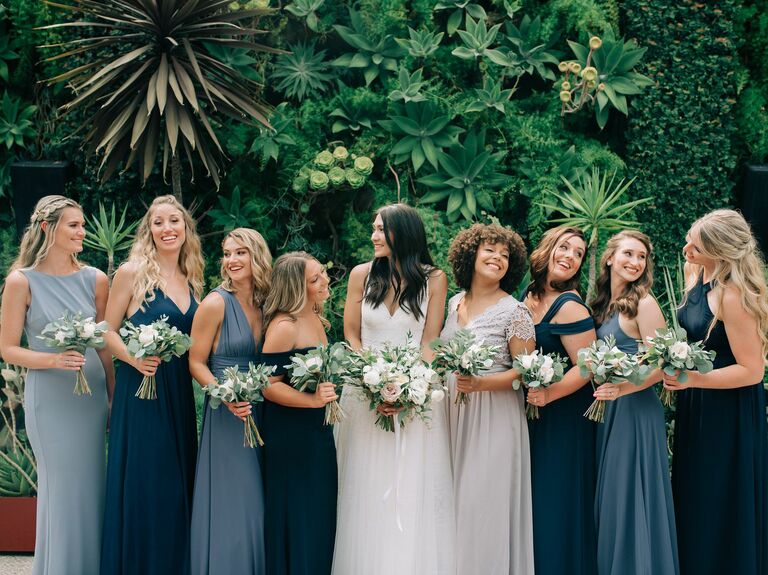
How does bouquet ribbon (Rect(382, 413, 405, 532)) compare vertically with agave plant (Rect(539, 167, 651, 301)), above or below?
below

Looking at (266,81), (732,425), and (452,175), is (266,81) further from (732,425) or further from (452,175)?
(732,425)

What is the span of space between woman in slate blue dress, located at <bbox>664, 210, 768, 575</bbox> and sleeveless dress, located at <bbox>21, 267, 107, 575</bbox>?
135 inches

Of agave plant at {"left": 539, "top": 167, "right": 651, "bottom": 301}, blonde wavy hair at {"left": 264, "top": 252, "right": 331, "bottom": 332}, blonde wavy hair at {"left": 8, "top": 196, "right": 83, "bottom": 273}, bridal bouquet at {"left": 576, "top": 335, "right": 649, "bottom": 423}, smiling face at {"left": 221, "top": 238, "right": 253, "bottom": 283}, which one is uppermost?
agave plant at {"left": 539, "top": 167, "right": 651, "bottom": 301}

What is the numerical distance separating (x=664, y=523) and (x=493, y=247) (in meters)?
1.87

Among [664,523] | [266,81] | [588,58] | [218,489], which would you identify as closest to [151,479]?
[218,489]

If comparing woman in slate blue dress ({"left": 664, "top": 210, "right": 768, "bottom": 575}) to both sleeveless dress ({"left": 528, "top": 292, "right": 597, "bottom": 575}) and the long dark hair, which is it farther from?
the long dark hair

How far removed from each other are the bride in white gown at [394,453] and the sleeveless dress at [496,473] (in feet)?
0.37

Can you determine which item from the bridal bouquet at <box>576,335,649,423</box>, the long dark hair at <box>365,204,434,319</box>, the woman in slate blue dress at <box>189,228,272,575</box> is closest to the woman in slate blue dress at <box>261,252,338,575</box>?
the woman in slate blue dress at <box>189,228,272,575</box>

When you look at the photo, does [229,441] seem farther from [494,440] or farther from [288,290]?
[494,440]

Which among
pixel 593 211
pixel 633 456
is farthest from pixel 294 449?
pixel 593 211

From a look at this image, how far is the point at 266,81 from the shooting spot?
872 centimetres

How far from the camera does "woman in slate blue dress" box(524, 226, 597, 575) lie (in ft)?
15.7

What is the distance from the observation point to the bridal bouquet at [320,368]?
450 centimetres

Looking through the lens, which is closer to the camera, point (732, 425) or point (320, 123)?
point (732, 425)
